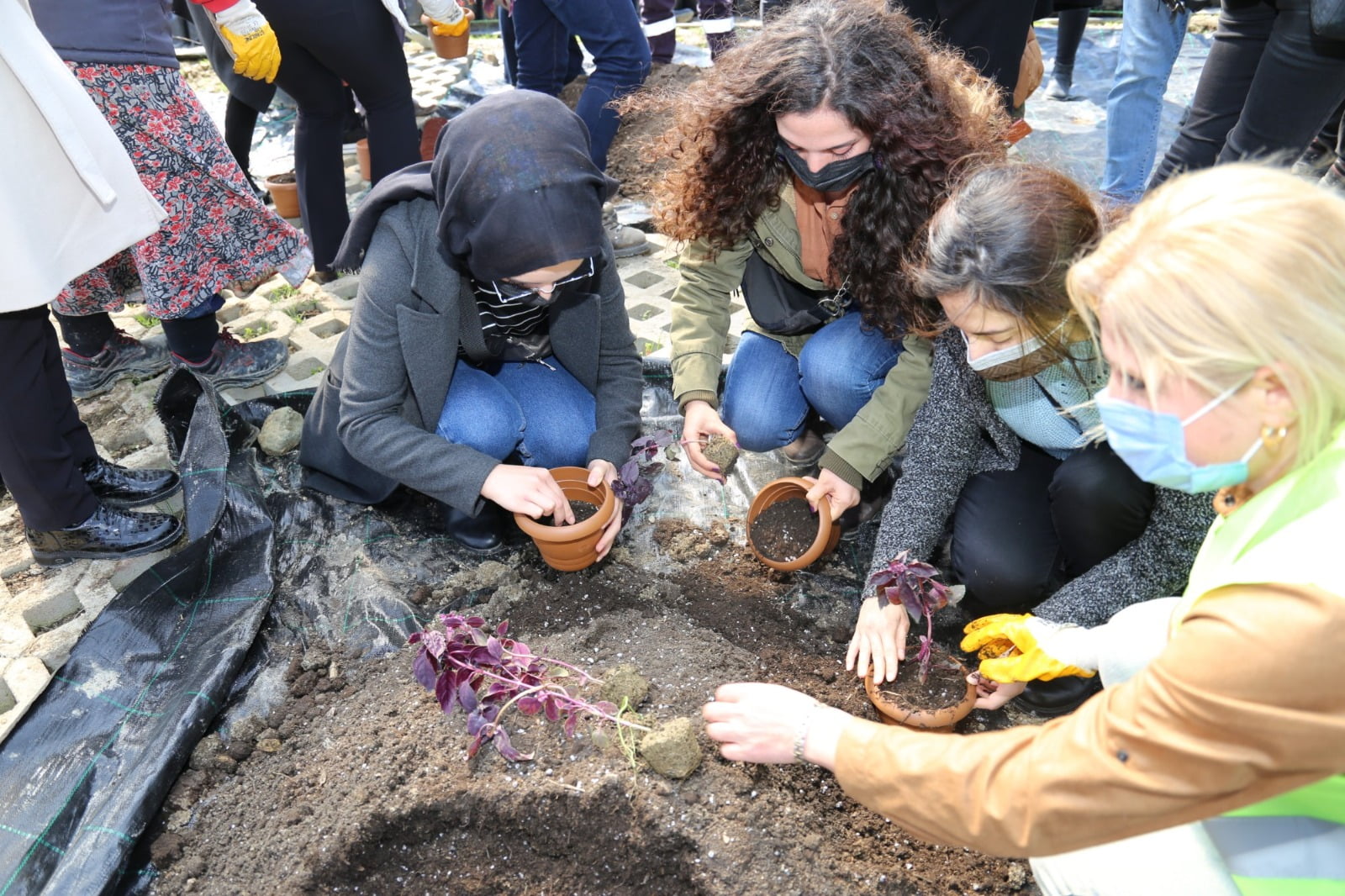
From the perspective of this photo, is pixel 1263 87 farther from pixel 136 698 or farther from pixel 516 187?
pixel 136 698

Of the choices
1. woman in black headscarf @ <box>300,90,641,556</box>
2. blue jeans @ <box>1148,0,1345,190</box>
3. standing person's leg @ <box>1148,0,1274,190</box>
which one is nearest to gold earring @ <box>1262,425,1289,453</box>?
woman in black headscarf @ <box>300,90,641,556</box>

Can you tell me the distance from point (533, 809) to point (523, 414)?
114 centimetres

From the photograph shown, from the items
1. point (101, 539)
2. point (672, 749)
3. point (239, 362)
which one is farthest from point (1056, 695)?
point (239, 362)

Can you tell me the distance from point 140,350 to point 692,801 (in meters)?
2.72

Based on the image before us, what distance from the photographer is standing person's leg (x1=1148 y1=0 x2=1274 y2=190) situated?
2.75 metres

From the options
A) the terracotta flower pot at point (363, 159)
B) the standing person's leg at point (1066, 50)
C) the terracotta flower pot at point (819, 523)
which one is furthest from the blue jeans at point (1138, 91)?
the terracotta flower pot at point (363, 159)

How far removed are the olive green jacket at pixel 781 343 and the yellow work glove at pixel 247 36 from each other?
1594 mm

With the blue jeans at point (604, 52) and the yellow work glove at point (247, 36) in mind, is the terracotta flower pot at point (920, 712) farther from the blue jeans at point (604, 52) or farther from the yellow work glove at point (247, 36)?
the yellow work glove at point (247, 36)

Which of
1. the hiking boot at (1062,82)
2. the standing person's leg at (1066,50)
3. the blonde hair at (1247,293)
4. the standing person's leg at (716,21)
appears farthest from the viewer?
the standing person's leg at (716,21)

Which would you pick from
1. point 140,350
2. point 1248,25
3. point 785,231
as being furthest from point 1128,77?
point 140,350

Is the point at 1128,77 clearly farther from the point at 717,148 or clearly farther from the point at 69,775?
the point at 69,775

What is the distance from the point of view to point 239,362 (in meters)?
3.15

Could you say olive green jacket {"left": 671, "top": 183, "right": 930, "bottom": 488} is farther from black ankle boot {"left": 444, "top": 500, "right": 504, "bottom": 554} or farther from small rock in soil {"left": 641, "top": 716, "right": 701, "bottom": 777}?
small rock in soil {"left": 641, "top": 716, "right": 701, "bottom": 777}

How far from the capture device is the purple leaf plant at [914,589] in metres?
1.78
